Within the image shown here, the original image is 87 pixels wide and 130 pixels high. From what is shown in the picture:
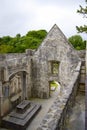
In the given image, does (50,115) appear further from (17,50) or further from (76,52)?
(17,50)

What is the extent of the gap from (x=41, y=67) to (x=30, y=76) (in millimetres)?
1480

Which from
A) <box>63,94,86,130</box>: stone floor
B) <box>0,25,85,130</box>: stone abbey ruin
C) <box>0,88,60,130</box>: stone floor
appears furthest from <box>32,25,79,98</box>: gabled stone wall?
<box>63,94,86,130</box>: stone floor

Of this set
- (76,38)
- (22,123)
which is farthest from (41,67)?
(76,38)

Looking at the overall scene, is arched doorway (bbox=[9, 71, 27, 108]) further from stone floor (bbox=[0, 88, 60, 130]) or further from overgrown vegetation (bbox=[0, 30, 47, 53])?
overgrown vegetation (bbox=[0, 30, 47, 53])

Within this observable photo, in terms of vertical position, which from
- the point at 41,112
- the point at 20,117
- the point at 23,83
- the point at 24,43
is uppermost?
the point at 24,43

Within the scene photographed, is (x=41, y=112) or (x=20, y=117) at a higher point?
(x=20, y=117)

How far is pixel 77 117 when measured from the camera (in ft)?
16.4

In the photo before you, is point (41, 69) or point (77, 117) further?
point (41, 69)

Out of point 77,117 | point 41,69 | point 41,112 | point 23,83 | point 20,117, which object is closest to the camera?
point 77,117

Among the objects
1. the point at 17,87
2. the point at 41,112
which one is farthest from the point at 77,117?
the point at 17,87

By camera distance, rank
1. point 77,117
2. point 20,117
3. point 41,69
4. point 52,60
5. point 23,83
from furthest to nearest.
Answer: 1. point 41,69
2. point 52,60
3. point 23,83
4. point 20,117
5. point 77,117

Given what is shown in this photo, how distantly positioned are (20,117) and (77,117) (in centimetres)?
874

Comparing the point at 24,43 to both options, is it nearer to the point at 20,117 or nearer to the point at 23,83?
the point at 23,83

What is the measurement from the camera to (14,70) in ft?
49.6
